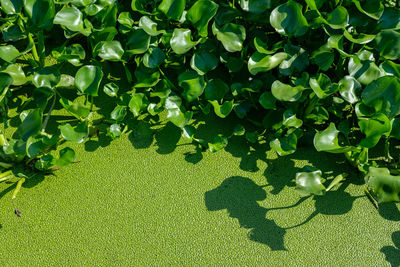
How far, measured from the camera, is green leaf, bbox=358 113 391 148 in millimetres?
1160

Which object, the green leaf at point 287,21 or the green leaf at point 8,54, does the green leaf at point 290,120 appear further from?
the green leaf at point 8,54

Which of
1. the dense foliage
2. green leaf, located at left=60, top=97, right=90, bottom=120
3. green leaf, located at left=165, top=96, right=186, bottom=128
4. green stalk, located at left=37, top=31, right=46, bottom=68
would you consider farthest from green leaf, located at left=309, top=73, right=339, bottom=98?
green stalk, located at left=37, top=31, right=46, bottom=68

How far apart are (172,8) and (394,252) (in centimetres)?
105

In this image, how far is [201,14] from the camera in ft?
4.45

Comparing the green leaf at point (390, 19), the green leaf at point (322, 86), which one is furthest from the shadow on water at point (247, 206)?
the green leaf at point (390, 19)

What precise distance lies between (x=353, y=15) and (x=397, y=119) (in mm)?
390

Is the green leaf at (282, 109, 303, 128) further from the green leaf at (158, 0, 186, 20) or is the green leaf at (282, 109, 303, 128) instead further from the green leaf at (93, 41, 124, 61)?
the green leaf at (93, 41, 124, 61)

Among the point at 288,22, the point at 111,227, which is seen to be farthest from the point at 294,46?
the point at 111,227

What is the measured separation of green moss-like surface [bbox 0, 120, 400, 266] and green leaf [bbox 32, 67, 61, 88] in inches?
10.0

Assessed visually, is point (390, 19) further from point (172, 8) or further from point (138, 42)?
point (138, 42)

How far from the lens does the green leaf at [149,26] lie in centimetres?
134

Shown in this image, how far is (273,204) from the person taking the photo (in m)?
1.25

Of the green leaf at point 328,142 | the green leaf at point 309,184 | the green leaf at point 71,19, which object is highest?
the green leaf at point 71,19

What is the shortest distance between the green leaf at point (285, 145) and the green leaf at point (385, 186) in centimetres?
26
